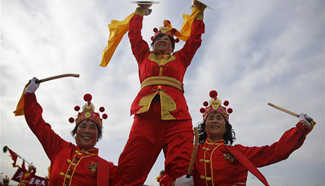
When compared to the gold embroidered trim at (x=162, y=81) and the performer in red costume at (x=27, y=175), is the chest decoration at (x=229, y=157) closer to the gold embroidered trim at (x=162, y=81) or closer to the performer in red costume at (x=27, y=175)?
the gold embroidered trim at (x=162, y=81)

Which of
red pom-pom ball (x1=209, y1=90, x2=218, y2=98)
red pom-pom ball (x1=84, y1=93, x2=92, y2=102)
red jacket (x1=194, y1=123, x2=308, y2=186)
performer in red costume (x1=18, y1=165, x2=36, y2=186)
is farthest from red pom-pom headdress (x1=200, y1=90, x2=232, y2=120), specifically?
performer in red costume (x1=18, y1=165, x2=36, y2=186)

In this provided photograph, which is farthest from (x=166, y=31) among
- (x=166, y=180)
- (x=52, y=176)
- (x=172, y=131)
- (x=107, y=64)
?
(x=52, y=176)

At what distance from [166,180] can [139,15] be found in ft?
8.34

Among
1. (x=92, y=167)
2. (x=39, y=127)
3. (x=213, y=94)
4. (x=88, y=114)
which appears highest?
(x=213, y=94)

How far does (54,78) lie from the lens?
3725 millimetres

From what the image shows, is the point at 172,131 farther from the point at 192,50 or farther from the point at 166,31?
the point at 166,31

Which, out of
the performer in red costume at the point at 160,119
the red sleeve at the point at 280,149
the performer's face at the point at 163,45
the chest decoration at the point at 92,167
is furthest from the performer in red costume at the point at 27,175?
the red sleeve at the point at 280,149

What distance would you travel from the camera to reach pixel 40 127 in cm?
356

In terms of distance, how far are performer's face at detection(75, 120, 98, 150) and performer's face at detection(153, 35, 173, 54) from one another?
4.77 feet

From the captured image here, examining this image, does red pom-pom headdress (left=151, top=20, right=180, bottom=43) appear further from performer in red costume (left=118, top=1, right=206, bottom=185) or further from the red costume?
the red costume

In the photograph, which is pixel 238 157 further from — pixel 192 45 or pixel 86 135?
pixel 86 135

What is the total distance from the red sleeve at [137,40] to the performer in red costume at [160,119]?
2.5 inches

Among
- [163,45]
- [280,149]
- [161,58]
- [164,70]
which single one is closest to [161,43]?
[163,45]

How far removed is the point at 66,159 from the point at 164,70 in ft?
5.68
